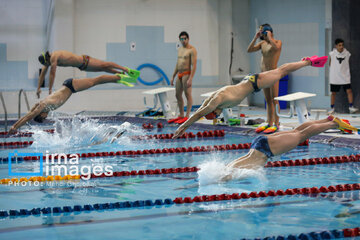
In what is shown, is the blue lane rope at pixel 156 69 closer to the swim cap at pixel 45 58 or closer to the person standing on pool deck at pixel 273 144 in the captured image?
the swim cap at pixel 45 58

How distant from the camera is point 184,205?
463 cm

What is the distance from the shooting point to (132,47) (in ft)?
48.8

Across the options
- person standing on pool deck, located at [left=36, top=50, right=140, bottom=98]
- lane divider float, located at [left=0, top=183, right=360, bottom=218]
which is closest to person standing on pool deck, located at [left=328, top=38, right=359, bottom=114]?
person standing on pool deck, located at [left=36, top=50, right=140, bottom=98]

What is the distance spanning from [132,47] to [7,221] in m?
11.0

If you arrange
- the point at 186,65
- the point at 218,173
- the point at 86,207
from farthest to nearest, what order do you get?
the point at 186,65, the point at 218,173, the point at 86,207

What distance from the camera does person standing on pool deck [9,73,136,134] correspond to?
8.27m

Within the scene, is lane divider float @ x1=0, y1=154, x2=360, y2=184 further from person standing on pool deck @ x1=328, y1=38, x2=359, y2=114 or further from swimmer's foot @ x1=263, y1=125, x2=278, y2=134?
person standing on pool deck @ x1=328, y1=38, x2=359, y2=114

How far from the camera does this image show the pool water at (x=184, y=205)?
390 cm

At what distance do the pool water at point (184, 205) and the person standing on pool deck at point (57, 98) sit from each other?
4.47 ft

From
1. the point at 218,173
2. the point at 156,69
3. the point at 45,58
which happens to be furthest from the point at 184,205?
the point at 156,69

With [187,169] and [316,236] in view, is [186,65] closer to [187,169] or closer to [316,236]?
[187,169]

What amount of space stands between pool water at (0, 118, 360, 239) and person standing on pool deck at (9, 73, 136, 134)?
1.36 meters

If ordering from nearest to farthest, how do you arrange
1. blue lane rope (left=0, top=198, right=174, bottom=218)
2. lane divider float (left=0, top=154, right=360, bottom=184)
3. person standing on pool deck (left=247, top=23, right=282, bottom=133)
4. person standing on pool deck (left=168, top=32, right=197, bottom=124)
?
blue lane rope (left=0, top=198, right=174, bottom=218)
lane divider float (left=0, top=154, right=360, bottom=184)
person standing on pool deck (left=247, top=23, right=282, bottom=133)
person standing on pool deck (left=168, top=32, right=197, bottom=124)

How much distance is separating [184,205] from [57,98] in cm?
429
